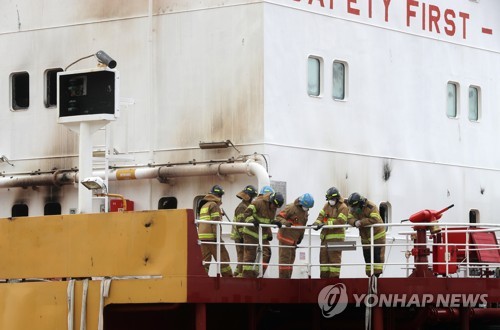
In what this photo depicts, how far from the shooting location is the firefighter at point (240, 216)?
753 inches

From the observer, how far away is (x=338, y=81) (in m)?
22.1

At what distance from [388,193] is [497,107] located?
3.90 m

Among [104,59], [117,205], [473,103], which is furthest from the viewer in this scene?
[473,103]

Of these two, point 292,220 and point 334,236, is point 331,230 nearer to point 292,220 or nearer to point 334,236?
point 334,236

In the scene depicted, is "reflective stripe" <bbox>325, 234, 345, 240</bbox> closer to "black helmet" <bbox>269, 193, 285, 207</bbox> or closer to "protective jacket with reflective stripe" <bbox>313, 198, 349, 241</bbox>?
"protective jacket with reflective stripe" <bbox>313, 198, 349, 241</bbox>

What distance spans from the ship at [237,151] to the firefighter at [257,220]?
1.10 ft

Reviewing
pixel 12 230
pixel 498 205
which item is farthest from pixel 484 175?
pixel 12 230

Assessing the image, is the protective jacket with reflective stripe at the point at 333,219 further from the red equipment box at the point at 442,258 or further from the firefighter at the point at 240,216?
the red equipment box at the point at 442,258

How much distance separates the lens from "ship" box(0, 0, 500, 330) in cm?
1764

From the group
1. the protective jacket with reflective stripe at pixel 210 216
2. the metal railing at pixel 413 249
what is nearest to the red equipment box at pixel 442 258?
the metal railing at pixel 413 249

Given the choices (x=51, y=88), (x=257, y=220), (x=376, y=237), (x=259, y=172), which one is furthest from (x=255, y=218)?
(x=51, y=88)

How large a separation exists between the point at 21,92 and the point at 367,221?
26.0 feet

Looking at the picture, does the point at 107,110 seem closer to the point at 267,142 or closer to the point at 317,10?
the point at 267,142

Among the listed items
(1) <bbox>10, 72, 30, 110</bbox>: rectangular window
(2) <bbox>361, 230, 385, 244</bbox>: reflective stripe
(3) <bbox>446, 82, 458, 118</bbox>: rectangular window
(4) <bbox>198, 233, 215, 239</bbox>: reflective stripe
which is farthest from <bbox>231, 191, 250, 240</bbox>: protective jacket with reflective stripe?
(3) <bbox>446, 82, 458, 118</bbox>: rectangular window
